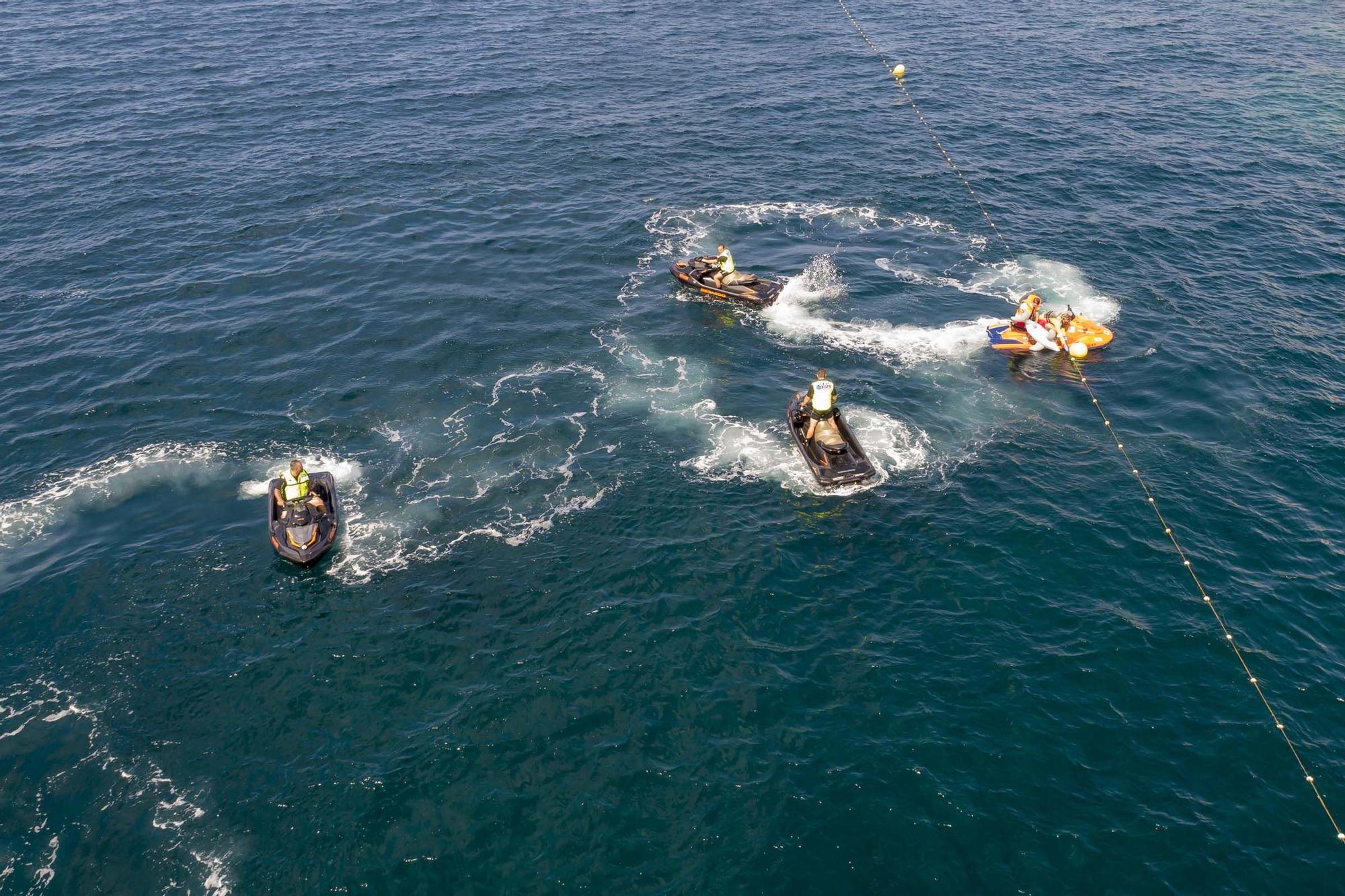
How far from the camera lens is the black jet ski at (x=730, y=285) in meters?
60.9

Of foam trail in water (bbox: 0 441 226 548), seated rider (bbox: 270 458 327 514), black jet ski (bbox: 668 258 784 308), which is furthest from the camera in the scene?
black jet ski (bbox: 668 258 784 308)

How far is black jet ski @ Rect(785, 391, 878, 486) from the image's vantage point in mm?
45062

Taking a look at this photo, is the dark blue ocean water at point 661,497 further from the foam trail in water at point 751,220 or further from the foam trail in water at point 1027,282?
the foam trail in water at point 751,220

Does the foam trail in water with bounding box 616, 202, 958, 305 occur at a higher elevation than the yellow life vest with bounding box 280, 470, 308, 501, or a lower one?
higher

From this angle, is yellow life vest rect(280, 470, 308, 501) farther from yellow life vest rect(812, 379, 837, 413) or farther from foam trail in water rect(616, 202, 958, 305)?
foam trail in water rect(616, 202, 958, 305)

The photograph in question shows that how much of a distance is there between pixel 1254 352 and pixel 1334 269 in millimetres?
14327

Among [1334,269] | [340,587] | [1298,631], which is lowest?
[340,587]

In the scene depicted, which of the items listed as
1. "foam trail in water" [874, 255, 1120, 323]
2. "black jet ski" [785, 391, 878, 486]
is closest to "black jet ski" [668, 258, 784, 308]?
"foam trail in water" [874, 255, 1120, 323]

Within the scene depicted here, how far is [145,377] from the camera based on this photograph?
55375 millimetres

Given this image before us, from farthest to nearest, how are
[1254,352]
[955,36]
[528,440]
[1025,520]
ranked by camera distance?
[955,36], [1254,352], [528,440], [1025,520]

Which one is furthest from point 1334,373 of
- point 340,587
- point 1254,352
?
point 340,587

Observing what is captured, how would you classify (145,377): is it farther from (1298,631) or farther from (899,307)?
(1298,631)

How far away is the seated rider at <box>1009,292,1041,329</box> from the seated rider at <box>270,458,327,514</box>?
139 ft

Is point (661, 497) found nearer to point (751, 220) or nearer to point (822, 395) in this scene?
point (822, 395)
